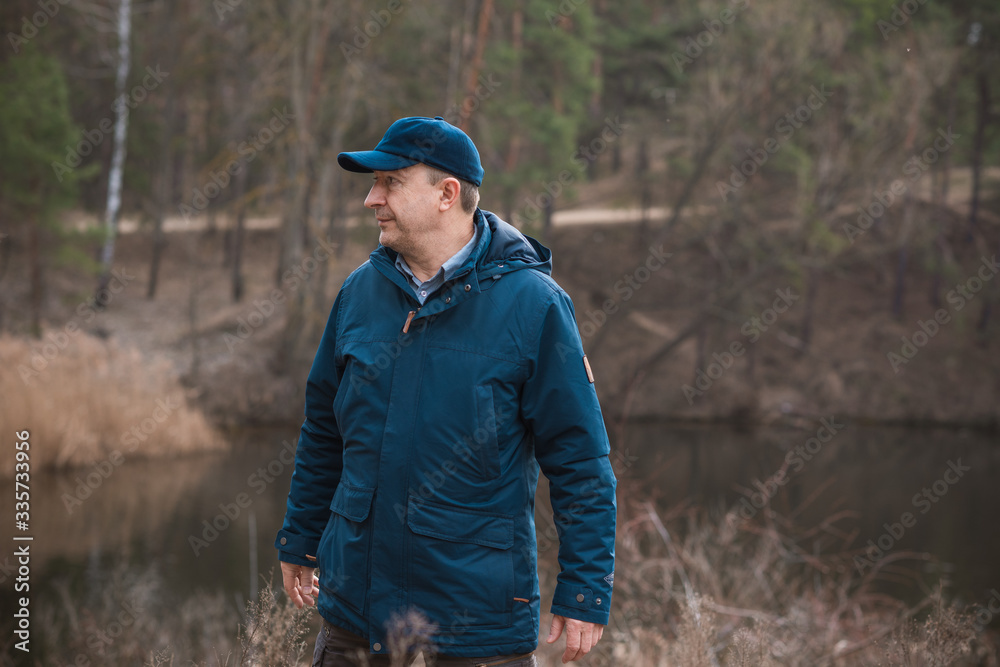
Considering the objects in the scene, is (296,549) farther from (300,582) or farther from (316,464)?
(316,464)

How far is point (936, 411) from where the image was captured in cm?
2095

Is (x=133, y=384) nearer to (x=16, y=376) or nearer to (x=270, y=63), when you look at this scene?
(x=16, y=376)

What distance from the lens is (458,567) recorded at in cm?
216

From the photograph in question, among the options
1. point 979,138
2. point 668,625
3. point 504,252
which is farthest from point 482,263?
point 979,138

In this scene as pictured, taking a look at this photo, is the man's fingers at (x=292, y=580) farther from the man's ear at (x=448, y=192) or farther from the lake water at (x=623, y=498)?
the lake water at (x=623, y=498)

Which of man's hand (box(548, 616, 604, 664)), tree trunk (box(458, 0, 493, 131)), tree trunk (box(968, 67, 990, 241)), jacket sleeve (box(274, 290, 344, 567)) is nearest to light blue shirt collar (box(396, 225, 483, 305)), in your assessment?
jacket sleeve (box(274, 290, 344, 567))

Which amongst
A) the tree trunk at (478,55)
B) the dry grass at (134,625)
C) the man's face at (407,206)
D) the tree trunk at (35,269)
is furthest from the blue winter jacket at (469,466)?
the tree trunk at (35,269)

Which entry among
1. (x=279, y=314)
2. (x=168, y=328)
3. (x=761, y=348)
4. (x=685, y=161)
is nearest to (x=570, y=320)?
(x=279, y=314)

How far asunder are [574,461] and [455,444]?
0.97ft

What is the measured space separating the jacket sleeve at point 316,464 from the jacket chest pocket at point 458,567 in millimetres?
426

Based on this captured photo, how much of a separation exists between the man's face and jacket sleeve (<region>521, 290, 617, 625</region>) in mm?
367

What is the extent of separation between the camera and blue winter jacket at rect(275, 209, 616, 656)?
2.18 metres

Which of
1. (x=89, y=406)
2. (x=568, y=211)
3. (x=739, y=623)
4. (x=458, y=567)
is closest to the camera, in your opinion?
(x=458, y=567)

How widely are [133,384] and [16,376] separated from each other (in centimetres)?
168
